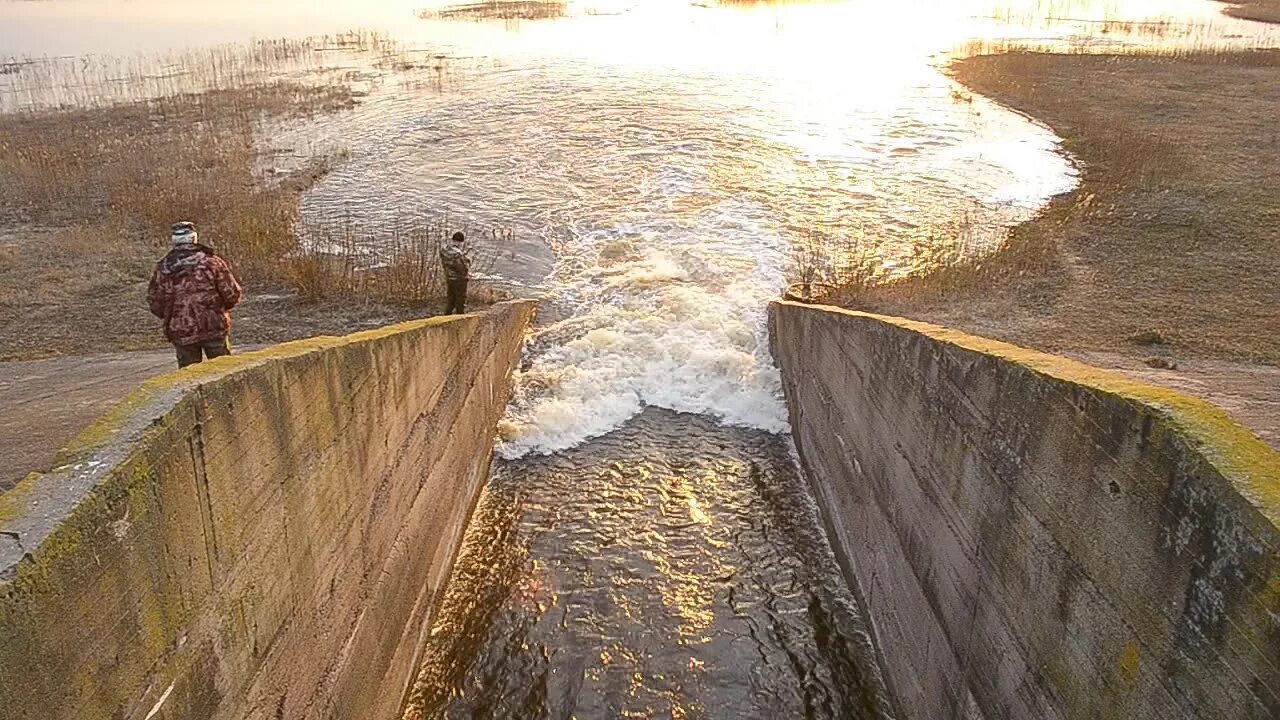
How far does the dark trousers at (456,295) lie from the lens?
13461 millimetres

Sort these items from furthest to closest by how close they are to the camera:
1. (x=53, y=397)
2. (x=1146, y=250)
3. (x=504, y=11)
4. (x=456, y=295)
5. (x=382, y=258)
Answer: (x=504, y=11) → (x=382, y=258) → (x=1146, y=250) → (x=456, y=295) → (x=53, y=397)

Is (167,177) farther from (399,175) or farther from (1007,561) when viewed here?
(1007,561)

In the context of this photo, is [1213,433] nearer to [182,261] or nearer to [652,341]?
[182,261]

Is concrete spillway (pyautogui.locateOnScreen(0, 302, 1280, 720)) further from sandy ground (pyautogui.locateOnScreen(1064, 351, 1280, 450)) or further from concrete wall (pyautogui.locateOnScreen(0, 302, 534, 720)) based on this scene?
sandy ground (pyautogui.locateOnScreen(1064, 351, 1280, 450))

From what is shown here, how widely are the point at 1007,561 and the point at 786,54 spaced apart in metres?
37.7

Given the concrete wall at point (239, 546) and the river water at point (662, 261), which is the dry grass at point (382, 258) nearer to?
the river water at point (662, 261)

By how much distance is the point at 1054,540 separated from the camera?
543 cm

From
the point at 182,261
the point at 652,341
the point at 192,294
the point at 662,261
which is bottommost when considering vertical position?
the point at 652,341

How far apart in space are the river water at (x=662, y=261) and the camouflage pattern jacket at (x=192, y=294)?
12.1 feet

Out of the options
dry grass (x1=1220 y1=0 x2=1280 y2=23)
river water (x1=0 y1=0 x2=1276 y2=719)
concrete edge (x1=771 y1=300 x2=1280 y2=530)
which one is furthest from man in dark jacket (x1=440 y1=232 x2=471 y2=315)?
dry grass (x1=1220 y1=0 x2=1280 y2=23)

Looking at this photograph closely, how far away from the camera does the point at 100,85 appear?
33250mm

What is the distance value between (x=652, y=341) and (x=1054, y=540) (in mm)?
9613

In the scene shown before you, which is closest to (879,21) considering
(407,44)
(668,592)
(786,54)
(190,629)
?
(786,54)

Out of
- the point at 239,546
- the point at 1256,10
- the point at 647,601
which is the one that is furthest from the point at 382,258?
the point at 1256,10
